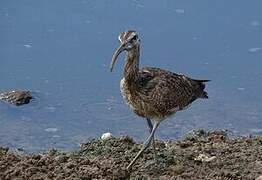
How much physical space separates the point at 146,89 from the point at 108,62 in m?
3.77

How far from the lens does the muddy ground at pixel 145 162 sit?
6.18 m

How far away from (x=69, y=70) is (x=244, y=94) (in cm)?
229

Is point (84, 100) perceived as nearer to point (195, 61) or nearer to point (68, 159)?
point (195, 61)

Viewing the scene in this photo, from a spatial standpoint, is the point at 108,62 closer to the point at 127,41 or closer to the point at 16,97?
the point at 16,97

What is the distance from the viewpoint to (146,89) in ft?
20.3

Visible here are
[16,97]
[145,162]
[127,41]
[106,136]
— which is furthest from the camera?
[16,97]

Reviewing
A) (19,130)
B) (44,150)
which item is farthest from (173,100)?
(19,130)

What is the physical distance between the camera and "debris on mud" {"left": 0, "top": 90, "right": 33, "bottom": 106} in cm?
928

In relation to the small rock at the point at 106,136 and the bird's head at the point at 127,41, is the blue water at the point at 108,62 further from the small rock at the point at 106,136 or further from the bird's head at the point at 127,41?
the bird's head at the point at 127,41

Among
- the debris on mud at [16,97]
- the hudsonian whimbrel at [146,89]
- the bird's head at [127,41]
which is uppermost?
the bird's head at [127,41]

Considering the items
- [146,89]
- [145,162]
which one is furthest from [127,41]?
[145,162]

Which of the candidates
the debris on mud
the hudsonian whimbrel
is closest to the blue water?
the debris on mud

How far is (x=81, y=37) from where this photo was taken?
34.6ft

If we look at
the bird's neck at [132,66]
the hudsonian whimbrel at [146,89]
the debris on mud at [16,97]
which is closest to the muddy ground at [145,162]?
the hudsonian whimbrel at [146,89]
